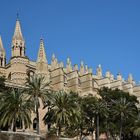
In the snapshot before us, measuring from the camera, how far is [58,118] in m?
54.4

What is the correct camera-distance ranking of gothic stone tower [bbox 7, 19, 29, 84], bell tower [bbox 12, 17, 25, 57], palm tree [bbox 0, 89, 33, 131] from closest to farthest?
1. palm tree [bbox 0, 89, 33, 131]
2. gothic stone tower [bbox 7, 19, 29, 84]
3. bell tower [bbox 12, 17, 25, 57]

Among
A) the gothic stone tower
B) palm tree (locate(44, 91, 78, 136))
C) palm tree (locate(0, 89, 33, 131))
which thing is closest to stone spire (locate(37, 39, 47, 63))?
the gothic stone tower

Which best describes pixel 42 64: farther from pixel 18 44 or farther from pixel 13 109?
pixel 13 109

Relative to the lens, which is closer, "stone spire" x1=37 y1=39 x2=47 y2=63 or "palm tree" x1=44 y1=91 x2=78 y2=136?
"palm tree" x1=44 y1=91 x2=78 y2=136

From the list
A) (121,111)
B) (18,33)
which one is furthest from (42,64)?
(121,111)

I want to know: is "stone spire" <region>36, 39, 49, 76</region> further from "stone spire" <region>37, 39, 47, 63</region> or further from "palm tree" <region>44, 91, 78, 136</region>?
"palm tree" <region>44, 91, 78, 136</region>

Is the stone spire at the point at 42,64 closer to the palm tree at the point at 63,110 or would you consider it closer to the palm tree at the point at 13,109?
the palm tree at the point at 63,110

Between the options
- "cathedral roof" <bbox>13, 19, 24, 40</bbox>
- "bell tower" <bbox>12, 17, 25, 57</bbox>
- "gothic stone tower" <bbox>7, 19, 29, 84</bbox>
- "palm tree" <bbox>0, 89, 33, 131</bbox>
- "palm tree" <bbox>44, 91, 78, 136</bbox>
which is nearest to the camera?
"palm tree" <bbox>0, 89, 33, 131</bbox>

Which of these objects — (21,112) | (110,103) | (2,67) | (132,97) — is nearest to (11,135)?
(21,112)

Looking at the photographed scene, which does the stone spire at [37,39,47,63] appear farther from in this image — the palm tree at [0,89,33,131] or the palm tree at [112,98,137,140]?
the palm tree at [0,89,33,131]

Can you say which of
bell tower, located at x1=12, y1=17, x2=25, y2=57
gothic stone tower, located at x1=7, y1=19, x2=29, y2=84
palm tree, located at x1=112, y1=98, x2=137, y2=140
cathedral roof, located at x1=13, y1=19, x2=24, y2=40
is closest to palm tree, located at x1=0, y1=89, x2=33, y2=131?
palm tree, located at x1=112, y1=98, x2=137, y2=140

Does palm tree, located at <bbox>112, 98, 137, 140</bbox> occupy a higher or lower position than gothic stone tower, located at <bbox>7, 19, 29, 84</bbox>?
lower

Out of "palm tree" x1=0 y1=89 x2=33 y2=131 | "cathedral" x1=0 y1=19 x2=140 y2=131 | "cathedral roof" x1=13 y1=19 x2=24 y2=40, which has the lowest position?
"palm tree" x1=0 y1=89 x2=33 y2=131

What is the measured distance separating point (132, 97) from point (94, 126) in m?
13.6
